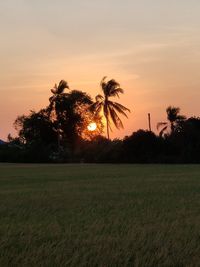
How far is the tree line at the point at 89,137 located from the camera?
7056 centimetres

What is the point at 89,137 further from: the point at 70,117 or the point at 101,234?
the point at 101,234

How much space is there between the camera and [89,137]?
91.4 meters

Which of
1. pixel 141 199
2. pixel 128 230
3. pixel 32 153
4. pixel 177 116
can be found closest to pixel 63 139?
pixel 32 153

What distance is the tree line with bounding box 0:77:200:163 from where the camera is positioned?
70.6 metres

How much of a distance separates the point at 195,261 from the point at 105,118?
251ft

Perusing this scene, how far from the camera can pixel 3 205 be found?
16375 millimetres

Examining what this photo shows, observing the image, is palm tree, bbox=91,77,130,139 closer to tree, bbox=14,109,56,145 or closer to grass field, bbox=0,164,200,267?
tree, bbox=14,109,56,145

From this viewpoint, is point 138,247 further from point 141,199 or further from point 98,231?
point 141,199

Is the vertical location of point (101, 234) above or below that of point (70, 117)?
below

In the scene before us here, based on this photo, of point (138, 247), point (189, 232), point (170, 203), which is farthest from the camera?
point (170, 203)

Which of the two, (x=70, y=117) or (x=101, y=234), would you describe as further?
(x=70, y=117)

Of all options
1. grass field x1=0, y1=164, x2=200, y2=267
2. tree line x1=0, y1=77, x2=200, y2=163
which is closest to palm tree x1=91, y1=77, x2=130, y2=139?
tree line x1=0, y1=77, x2=200, y2=163

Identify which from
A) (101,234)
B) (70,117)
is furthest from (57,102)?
(101,234)

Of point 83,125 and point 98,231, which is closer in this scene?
point 98,231
